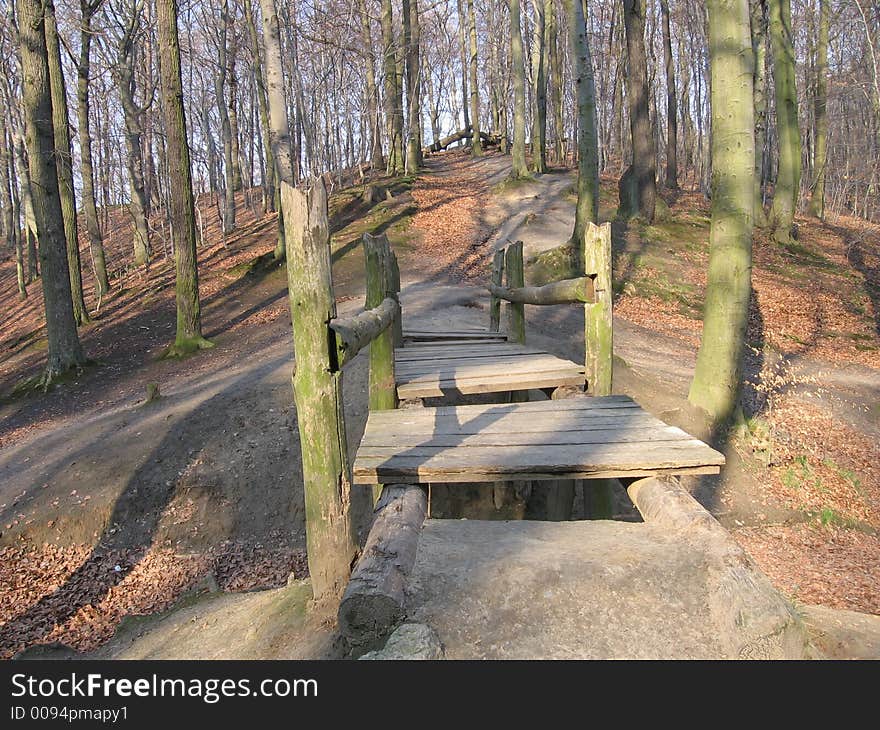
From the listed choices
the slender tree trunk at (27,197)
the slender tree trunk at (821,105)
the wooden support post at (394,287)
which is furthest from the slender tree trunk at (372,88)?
the wooden support post at (394,287)

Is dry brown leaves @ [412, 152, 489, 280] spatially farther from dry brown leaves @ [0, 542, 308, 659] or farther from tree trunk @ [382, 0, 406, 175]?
dry brown leaves @ [0, 542, 308, 659]

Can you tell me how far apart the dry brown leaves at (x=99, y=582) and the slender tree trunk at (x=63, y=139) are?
23.1 ft

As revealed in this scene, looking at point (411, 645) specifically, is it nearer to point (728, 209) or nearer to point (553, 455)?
point (553, 455)

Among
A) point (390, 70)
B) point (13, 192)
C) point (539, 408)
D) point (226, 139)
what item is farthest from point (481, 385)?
point (13, 192)

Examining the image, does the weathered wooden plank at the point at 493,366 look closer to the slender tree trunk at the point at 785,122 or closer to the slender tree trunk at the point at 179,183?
the slender tree trunk at the point at 179,183

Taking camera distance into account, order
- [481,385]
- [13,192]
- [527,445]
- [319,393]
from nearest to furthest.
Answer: [319,393]
[527,445]
[481,385]
[13,192]

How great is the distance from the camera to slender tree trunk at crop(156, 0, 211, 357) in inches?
446

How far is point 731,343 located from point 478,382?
3.61 meters

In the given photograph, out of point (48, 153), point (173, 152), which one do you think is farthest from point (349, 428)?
point (48, 153)

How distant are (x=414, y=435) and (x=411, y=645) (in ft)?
6.75

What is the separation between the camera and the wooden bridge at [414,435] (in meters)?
2.81

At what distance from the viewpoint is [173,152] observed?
11.3 m

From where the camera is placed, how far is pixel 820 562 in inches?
214

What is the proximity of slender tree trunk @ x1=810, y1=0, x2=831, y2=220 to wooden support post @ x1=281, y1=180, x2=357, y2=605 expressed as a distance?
23.6 meters
